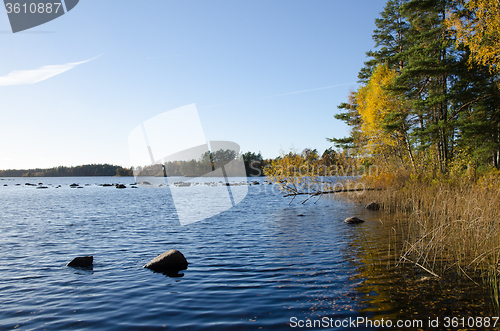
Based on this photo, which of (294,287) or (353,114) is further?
(353,114)

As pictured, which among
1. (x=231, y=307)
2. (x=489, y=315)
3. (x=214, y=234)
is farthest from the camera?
(x=214, y=234)

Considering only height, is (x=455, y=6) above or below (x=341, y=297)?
above

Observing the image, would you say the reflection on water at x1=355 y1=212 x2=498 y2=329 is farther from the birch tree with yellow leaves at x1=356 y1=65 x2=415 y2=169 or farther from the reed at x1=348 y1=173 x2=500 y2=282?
the birch tree with yellow leaves at x1=356 y1=65 x2=415 y2=169

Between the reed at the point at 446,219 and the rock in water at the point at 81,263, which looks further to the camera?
the rock in water at the point at 81,263

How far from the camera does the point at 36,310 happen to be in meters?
6.29

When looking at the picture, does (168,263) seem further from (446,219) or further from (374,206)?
(374,206)

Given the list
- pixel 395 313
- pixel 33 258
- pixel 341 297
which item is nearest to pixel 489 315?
pixel 395 313

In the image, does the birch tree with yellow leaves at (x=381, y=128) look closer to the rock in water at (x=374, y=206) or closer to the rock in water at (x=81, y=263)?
the rock in water at (x=374, y=206)

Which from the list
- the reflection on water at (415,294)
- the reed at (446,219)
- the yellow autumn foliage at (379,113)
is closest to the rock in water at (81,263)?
the reflection on water at (415,294)

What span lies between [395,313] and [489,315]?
1.52m

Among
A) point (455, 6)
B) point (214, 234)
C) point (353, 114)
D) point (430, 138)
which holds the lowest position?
point (214, 234)

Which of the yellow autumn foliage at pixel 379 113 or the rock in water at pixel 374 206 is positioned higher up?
the yellow autumn foliage at pixel 379 113

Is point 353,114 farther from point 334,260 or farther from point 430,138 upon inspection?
point 334,260

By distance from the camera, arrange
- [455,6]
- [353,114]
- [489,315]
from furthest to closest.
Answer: [353,114], [455,6], [489,315]
